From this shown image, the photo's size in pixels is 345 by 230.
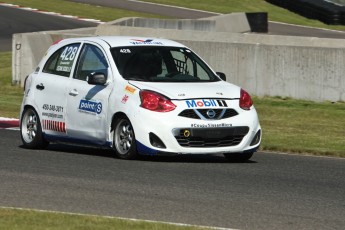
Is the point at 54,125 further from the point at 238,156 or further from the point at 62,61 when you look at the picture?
the point at 238,156

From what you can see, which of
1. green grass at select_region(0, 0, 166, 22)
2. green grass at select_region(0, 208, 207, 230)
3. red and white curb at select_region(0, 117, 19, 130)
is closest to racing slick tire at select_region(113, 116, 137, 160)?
green grass at select_region(0, 208, 207, 230)

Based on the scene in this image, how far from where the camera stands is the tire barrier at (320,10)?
47.4 metres

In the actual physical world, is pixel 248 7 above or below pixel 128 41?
below

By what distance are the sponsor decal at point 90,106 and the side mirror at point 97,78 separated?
0.84 ft

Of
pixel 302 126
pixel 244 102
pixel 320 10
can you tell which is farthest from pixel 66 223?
pixel 320 10

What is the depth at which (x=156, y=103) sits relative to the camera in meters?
13.5

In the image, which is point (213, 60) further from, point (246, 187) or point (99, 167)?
point (246, 187)

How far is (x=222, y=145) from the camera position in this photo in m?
13.6

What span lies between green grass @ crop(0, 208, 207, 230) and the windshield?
501cm

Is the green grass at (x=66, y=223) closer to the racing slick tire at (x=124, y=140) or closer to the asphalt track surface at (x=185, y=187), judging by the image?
the asphalt track surface at (x=185, y=187)

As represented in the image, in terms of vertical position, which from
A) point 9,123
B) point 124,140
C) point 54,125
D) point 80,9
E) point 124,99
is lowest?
point 80,9

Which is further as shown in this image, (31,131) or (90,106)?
(31,131)

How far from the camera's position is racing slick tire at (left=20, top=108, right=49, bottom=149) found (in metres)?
15.2

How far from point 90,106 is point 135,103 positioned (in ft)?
3.02
